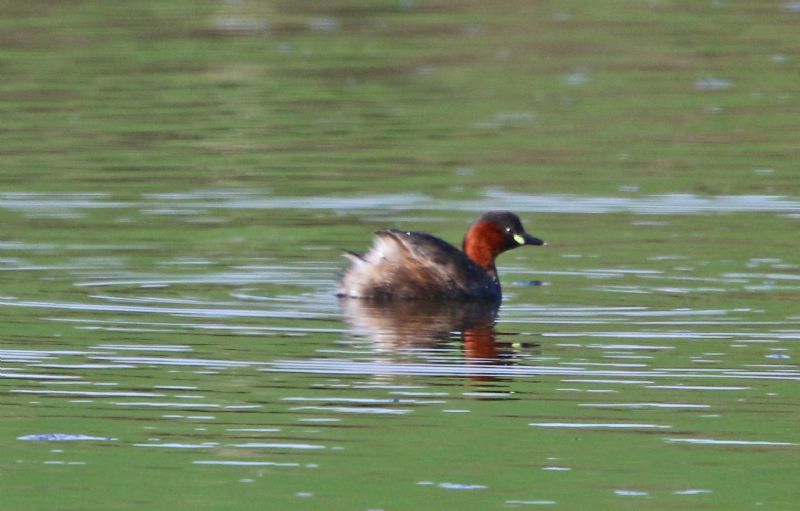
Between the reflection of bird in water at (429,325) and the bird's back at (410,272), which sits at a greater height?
the bird's back at (410,272)

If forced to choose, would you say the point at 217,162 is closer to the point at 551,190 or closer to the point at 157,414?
the point at 551,190

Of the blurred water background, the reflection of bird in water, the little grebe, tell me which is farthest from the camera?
the little grebe

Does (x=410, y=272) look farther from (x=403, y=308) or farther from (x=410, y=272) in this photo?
(x=403, y=308)

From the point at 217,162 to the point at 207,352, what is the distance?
298 inches

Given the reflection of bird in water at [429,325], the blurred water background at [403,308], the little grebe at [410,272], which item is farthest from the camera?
the little grebe at [410,272]

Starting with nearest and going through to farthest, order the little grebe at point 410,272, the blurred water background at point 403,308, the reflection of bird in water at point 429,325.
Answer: the blurred water background at point 403,308
the reflection of bird in water at point 429,325
the little grebe at point 410,272

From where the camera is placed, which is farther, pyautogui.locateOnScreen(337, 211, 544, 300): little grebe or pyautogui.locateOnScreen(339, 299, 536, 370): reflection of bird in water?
pyautogui.locateOnScreen(337, 211, 544, 300): little grebe

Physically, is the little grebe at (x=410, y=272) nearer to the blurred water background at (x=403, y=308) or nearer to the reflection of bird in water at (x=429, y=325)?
the reflection of bird in water at (x=429, y=325)

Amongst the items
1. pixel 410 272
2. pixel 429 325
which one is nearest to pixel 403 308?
pixel 410 272

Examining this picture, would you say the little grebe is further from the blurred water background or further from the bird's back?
the blurred water background

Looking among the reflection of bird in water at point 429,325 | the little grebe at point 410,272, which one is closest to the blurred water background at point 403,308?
the reflection of bird in water at point 429,325

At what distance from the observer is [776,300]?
1126 centimetres

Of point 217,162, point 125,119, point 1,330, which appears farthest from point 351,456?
point 125,119

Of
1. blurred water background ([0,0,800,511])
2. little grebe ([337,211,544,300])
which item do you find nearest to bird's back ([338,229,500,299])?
little grebe ([337,211,544,300])
